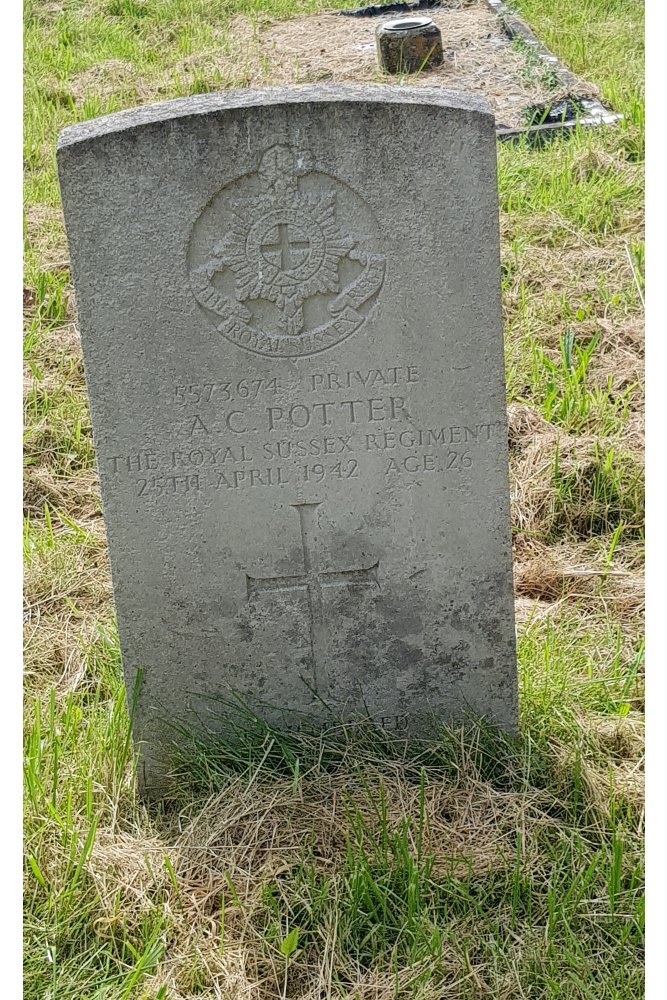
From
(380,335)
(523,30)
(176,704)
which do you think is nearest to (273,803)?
(176,704)

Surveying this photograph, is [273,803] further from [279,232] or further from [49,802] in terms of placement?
[279,232]

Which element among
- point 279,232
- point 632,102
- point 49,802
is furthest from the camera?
point 632,102

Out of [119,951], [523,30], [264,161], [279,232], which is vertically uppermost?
[523,30]

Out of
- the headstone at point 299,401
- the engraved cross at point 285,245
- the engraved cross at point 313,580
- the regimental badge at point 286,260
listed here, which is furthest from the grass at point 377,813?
the engraved cross at point 285,245

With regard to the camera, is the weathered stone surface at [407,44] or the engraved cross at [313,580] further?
the weathered stone surface at [407,44]

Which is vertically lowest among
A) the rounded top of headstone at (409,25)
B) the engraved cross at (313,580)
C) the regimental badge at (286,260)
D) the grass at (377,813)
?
the grass at (377,813)

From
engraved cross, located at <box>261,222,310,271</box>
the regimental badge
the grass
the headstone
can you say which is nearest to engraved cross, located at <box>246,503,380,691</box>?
the headstone

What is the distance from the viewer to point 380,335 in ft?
8.05

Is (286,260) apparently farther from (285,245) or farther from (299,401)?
(299,401)

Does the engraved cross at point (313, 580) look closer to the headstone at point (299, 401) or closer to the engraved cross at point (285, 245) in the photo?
the headstone at point (299, 401)

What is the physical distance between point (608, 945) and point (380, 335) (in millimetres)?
1365

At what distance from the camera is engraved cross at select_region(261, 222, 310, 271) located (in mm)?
2389

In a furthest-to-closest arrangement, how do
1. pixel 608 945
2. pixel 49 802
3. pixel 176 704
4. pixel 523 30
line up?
1. pixel 523 30
2. pixel 176 704
3. pixel 49 802
4. pixel 608 945

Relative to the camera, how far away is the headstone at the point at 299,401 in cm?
232
